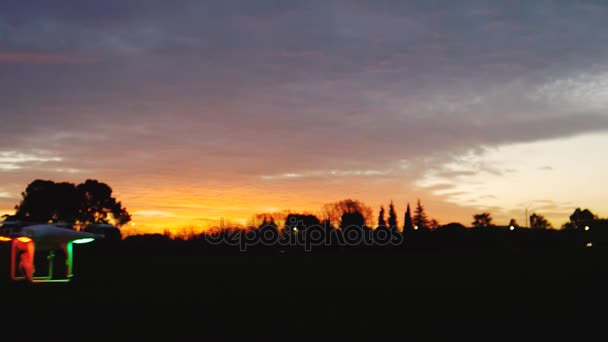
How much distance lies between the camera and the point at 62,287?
90.4 ft

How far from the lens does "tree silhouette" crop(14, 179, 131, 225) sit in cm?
10394

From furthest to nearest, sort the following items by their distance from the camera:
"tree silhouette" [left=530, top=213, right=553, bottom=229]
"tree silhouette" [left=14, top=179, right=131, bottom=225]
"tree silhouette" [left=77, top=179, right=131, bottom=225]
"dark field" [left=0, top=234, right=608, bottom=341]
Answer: "tree silhouette" [left=530, top=213, right=553, bottom=229], "tree silhouette" [left=77, top=179, right=131, bottom=225], "tree silhouette" [left=14, top=179, right=131, bottom=225], "dark field" [left=0, top=234, right=608, bottom=341]

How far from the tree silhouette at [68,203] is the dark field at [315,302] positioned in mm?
68867

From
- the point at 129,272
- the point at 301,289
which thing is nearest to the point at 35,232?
the point at 129,272

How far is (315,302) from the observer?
2241 cm

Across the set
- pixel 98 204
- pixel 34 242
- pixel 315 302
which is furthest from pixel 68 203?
pixel 315 302

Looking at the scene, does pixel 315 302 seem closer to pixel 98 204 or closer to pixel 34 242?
pixel 34 242

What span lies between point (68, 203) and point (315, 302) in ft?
310

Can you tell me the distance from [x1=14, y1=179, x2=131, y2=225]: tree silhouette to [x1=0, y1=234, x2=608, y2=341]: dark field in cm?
6887

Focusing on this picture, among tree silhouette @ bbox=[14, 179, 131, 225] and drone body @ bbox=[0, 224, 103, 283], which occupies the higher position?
tree silhouette @ bbox=[14, 179, 131, 225]

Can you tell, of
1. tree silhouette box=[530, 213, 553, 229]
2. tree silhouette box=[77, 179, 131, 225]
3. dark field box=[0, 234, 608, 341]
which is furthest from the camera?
tree silhouette box=[530, 213, 553, 229]

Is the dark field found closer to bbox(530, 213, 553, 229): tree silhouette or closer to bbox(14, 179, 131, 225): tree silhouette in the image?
bbox(14, 179, 131, 225): tree silhouette

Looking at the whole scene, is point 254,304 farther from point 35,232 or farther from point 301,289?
point 35,232

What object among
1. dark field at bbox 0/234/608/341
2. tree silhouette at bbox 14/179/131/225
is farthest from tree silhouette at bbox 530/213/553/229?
dark field at bbox 0/234/608/341
